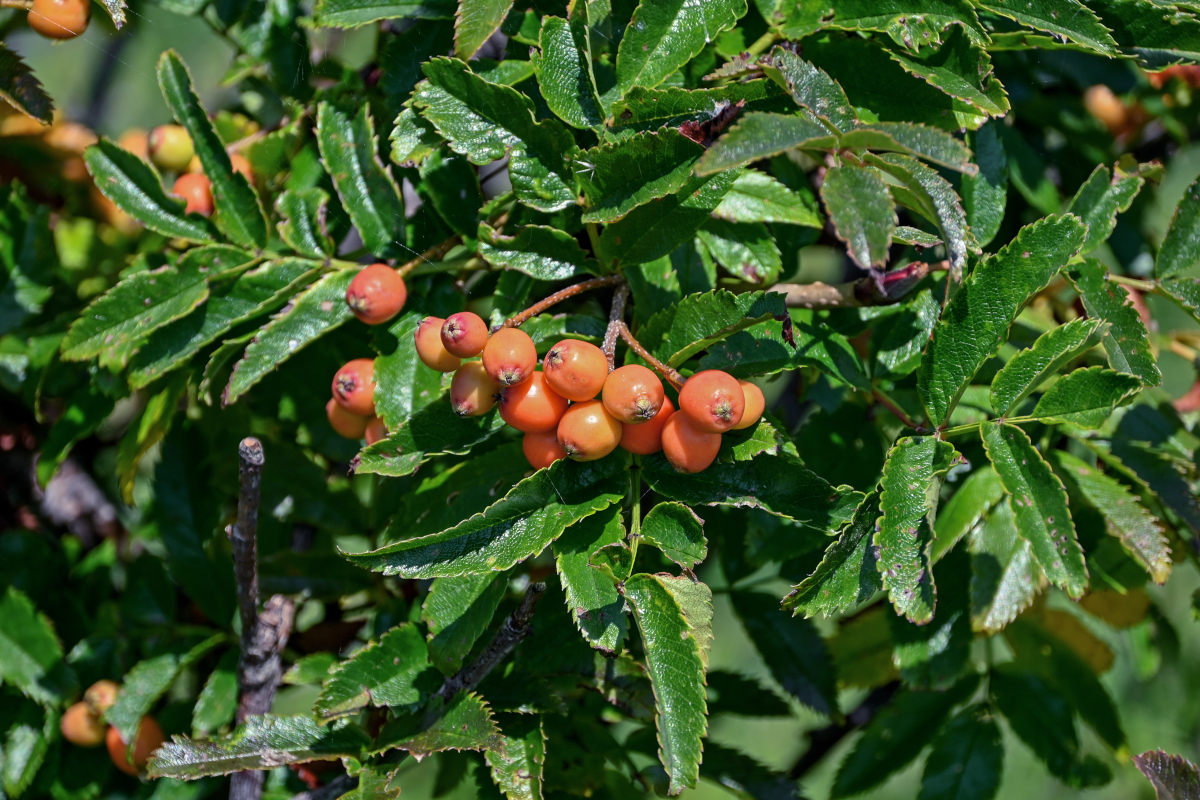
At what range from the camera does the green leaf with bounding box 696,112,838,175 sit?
2.71 ft

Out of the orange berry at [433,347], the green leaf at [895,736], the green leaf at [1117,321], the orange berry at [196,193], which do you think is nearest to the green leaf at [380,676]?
the orange berry at [433,347]

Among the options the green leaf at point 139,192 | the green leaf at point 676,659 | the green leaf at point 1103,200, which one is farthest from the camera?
the green leaf at point 139,192

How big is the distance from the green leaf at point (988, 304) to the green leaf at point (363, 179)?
74 centimetres

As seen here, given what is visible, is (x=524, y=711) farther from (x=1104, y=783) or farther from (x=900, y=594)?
(x=1104, y=783)

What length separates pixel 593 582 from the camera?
3.48 ft

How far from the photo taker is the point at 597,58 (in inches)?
46.9

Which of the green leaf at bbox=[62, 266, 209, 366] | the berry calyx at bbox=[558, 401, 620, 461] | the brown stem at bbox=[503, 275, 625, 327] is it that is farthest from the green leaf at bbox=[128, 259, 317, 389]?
the berry calyx at bbox=[558, 401, 620, 461]

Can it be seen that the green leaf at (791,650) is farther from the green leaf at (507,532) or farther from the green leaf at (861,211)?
the green leaf at (861,211)

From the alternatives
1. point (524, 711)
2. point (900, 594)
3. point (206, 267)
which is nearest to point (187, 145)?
point (206, 267)

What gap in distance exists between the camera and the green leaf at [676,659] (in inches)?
37.8

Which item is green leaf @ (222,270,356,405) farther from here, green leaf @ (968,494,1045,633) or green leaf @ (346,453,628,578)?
green leaf @ (968,494,1045,633)

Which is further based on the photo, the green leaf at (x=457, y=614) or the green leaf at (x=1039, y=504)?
the green leaf at (x=457, y=614)

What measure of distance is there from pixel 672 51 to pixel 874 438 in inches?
24.8

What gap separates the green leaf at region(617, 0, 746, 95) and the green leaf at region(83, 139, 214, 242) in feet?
2.42
